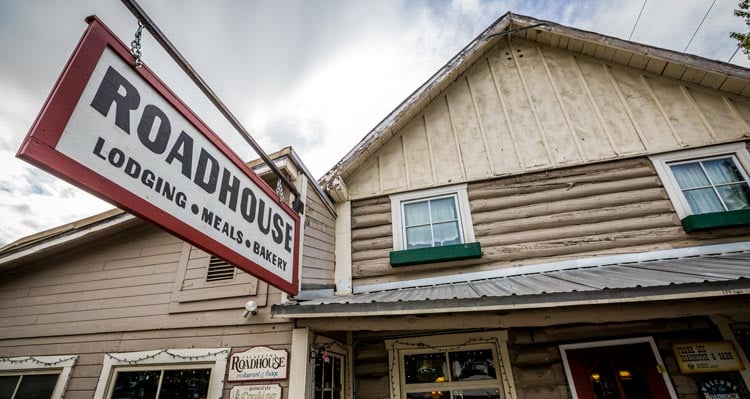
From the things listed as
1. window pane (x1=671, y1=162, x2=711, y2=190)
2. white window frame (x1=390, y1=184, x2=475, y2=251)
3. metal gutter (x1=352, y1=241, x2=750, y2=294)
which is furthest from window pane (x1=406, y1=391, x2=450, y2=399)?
window pane (x1=671, y1=162, x2=711, y2=190)

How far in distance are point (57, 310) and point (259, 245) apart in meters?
5.28

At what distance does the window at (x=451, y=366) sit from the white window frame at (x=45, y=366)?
4.68 metres

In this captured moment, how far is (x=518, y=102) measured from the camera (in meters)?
6.11

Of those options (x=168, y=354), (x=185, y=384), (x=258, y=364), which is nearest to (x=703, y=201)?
(x=258, y=364)

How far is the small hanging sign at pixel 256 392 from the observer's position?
3895mm

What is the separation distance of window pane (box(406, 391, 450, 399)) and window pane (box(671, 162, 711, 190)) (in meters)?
4.42

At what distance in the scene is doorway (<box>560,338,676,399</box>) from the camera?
13.3 feet

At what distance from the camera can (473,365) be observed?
14.8 ft

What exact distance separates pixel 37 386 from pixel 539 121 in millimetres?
8885

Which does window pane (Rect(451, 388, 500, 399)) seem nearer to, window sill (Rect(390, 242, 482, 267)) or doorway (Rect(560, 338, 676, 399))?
doorway (Rect(560, 338, 676, 399))

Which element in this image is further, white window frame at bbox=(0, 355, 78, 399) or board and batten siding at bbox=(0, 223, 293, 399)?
white window frame at bbox=(0, 355, 78, 399)

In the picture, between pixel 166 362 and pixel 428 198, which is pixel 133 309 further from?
pixel 428 198

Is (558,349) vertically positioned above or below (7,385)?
above

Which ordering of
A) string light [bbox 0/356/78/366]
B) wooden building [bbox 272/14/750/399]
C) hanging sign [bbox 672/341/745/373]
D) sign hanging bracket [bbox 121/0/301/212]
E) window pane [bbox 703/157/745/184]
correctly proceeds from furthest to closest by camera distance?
1. string light [bbox 0/356/78/366]
2. window pane [bbox 703/157/745/184]
3. hanging sign [bbox 672/341/745/373]
4. wooden building [bbox 272/14/750/399]
5. sign hanging bracket [bbox 121/0/301/212]
